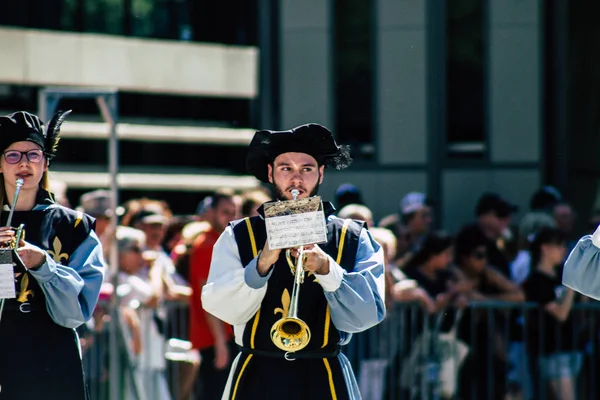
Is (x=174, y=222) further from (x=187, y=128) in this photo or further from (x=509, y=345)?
(x=187, y=128)

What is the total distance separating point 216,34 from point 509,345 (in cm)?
874

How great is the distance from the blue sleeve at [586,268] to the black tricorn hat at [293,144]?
119 cm

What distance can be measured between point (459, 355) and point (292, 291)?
4091 mm

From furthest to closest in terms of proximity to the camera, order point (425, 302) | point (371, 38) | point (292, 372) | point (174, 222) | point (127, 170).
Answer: point (127, 170) → point (371, 38) → point (174, 222) → point (425, 302) → point (292, 372)

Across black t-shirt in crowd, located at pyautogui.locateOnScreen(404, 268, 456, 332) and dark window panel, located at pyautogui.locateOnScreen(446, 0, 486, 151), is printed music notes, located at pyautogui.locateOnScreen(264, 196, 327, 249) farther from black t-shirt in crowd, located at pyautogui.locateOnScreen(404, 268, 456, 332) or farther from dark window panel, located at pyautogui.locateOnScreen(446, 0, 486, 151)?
dark window panel, located at pyautogui.locateOnScreen(446, 0, 486, 151)

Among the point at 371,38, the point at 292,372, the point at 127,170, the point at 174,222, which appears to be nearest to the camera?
the point at 292,372

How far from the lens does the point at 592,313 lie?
971 cm

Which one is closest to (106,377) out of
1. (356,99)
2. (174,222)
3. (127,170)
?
(174,222)

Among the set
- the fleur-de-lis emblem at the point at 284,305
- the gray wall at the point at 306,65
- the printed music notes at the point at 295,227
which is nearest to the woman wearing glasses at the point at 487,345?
the fleur-de-lis emblem at the point at 284,305

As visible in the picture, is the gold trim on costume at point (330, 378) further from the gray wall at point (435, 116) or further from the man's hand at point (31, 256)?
the gray wall at point (435, 116)

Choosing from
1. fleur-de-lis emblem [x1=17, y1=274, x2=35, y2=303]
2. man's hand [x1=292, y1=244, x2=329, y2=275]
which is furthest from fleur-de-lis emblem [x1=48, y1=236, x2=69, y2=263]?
man's hand [x1=292, y1=244, x2=329, y2=275]

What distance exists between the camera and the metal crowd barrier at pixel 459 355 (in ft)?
31.9

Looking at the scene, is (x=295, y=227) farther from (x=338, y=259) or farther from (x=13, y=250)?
(x=13, y=250)

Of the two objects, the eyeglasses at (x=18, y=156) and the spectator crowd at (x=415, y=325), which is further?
the spectator crowd at (x=415, y=325)
